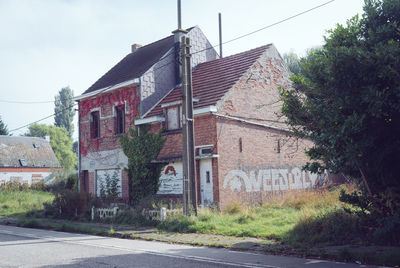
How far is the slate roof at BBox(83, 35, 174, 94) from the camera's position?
70.4 ft

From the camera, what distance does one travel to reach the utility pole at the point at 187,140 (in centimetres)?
1325

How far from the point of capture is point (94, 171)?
22562 mm

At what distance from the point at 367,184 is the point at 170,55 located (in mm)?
14575

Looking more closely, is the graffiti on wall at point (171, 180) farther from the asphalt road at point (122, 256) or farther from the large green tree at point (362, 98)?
the large green tree at point (362, 98)

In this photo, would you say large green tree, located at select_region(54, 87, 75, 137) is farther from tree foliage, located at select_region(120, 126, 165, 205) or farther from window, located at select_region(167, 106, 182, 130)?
window, located at select_region(167, 106, 182, 130)

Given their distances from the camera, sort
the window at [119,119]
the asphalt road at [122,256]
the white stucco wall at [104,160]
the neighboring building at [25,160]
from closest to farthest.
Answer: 1. the asphalt road at [122,256]
2. the white stucco wall at [104,160]
3. the window at [119,119]
4. the neighboring building at [25,160]

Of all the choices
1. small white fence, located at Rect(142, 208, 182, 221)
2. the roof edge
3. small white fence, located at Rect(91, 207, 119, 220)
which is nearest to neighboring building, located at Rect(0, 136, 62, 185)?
the roof edge

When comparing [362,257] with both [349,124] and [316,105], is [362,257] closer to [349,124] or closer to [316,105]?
[349,124]

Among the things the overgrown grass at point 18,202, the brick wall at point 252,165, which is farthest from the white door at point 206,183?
the overgrown grass at point 18,202

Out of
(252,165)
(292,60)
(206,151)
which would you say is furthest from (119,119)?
(292,60)

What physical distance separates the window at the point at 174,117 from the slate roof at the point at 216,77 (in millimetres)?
707

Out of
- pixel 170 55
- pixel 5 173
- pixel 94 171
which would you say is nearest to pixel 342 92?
pixel 170 55

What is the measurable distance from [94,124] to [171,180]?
25.9 feet

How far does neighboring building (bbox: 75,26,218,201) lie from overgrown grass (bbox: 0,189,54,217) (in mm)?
3258
